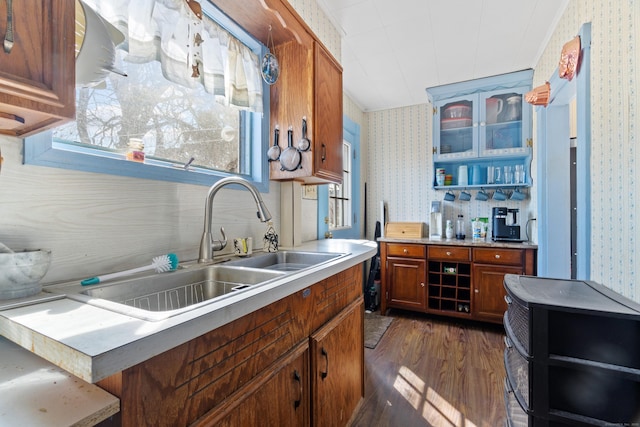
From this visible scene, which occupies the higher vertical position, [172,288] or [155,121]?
[155,121]

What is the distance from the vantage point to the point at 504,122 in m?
2.99

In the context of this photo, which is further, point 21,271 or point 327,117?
point 327,117

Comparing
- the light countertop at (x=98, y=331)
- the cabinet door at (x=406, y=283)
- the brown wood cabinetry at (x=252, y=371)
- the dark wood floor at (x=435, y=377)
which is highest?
the light countertop at (x=98, y=331)

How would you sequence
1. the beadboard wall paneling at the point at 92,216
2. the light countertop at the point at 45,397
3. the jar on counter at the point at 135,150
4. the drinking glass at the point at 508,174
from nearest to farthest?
the light countertop at the point at 45,397, the beadboard wall paneling at the point at 92,216, the jar on counter at the point at 135,150, the drinking glass at the point at 508,174

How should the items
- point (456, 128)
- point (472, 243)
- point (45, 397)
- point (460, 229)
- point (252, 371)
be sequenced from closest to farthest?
point (45, 397) < point (252, 371) < point (472, 243) < point (456, 128) < point (460, 229)

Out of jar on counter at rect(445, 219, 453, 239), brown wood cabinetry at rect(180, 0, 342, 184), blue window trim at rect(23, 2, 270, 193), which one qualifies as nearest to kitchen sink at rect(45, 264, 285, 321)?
blue window trim at rect(23, 2, 270, 193)

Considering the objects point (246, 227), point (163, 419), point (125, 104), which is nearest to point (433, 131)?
point (246, 227)

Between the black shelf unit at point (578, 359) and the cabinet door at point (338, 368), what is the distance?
27.9 inches

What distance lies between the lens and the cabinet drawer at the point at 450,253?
113 inches

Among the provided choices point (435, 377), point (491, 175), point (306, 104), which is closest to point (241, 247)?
point (306, 104)

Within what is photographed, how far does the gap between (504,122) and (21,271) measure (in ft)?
12.1

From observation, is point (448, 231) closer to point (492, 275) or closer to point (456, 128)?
point (492, 275)

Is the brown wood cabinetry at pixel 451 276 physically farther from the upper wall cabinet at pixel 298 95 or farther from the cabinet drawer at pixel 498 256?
the upper wall cabinet at pixel 298 95

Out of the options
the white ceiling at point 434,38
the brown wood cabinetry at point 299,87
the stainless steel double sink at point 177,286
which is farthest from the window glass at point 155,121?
the white ceiling at point 434,38
